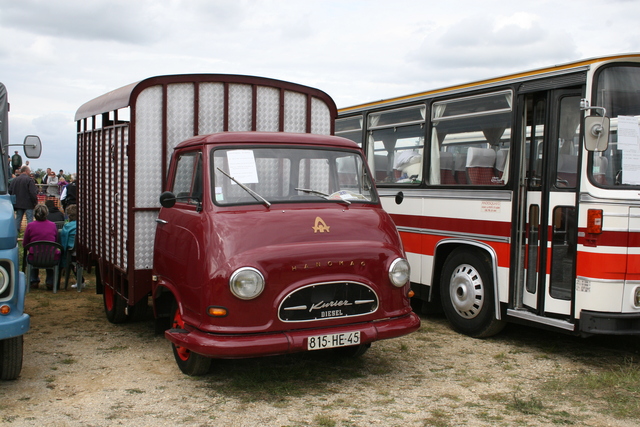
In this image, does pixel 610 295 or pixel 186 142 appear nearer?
pixel 610 295

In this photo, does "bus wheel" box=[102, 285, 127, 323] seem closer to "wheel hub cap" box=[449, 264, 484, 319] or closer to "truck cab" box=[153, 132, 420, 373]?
"truck cab" box=[153, 132, 420, 373]

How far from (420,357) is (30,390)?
363 cm

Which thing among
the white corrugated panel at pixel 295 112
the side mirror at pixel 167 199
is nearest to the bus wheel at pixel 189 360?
the side mirror at pixel 167 199

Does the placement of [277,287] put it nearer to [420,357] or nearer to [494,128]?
[420,357]

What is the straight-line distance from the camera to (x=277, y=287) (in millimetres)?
5402

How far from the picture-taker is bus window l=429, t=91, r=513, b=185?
24.9ft

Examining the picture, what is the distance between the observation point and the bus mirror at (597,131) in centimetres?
610

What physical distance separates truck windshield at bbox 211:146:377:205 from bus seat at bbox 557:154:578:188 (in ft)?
6.29

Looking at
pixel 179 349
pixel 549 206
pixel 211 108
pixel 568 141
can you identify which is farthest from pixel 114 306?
pixel 568 141

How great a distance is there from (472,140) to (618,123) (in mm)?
1974

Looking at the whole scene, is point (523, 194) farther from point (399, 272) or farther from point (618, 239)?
point (399, 272)

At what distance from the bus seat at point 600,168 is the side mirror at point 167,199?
12.7 ft

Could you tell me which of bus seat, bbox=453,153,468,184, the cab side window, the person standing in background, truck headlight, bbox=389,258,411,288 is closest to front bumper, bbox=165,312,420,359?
truck headlight, bbox=389,258,411,288

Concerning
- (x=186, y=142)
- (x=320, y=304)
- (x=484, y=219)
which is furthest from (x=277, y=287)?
(x=484, y=219)
